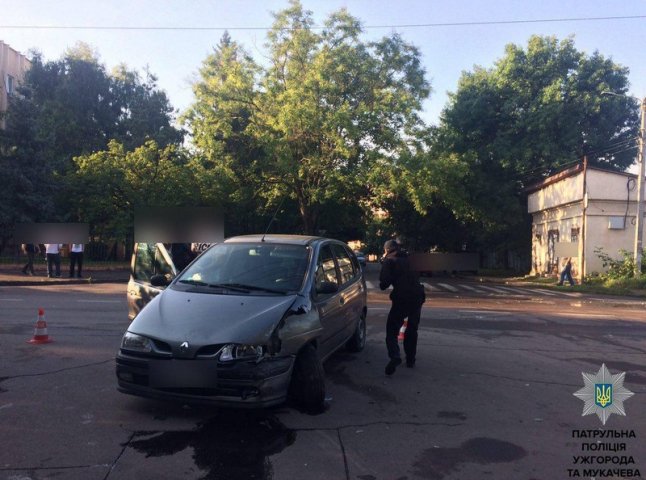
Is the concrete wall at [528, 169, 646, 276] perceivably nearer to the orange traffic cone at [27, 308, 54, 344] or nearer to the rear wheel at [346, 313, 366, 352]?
the rear wheel at [346, 313, 366, 352]

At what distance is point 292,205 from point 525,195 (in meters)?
16.4

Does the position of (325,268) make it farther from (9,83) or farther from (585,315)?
(9,83)

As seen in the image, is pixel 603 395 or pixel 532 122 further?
pixel 532 122

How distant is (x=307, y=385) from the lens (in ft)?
17.4

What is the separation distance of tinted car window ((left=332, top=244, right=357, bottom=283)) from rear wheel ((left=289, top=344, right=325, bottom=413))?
2.14 m

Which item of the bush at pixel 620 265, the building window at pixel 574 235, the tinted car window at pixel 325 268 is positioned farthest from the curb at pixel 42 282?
the building window at pixel 574 235

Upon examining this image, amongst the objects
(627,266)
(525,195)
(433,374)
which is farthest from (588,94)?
(433,374)

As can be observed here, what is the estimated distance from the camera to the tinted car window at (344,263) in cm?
763

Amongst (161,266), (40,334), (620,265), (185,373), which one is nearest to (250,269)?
(185,373)

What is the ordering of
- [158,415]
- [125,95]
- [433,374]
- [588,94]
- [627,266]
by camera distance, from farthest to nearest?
1. [125,95]
2. [588,94]
3. [627,266]
4. [433,374]
5. [158,415]

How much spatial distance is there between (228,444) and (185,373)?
71 centimetres

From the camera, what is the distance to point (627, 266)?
25.1 metres

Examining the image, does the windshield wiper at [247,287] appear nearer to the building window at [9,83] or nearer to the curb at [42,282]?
the curb at [42,282]

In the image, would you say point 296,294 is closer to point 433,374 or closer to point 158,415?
point 158,415
